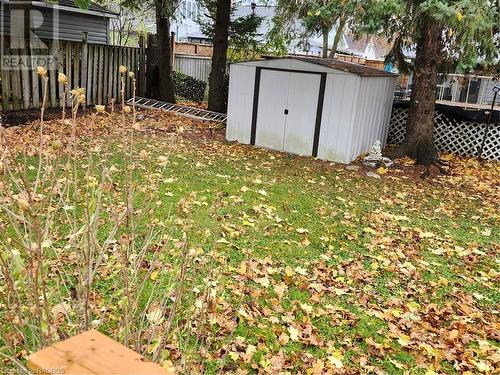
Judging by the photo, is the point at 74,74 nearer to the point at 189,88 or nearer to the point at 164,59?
the point at 164,59

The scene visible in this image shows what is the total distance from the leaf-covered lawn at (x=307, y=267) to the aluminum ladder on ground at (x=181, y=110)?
4.11m

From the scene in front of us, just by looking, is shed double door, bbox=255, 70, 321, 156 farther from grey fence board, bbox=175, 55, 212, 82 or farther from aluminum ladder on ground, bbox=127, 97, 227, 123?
grey fence board, bbox=175, 55, 212, 82

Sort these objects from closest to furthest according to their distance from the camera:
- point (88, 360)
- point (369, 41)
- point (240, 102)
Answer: point (88, 360) < point (240, 102) < point (369, 41)

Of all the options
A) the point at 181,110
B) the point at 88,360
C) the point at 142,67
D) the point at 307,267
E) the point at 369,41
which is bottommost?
the point at 307,267

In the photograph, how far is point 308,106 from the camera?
393 inches

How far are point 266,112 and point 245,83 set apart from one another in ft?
3.00

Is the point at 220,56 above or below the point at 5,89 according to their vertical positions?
Result: above

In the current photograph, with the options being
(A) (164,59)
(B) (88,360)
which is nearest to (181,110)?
(A) (164,59)

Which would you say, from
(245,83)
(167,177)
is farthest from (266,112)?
(167,177)

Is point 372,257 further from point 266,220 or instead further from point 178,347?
point 178,347

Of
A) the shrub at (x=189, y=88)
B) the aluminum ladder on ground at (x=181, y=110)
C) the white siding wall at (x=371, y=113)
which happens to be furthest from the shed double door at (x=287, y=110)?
the shrub at (x=189, y=88)

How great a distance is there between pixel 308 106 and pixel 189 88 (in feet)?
30.2

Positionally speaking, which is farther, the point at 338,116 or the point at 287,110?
the point at 287,110

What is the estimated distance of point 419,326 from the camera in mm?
4125
